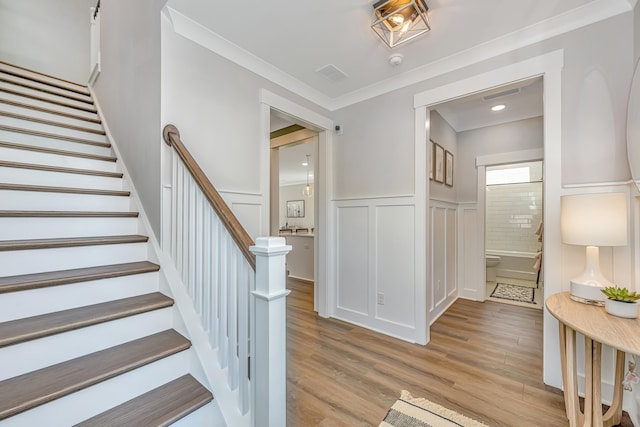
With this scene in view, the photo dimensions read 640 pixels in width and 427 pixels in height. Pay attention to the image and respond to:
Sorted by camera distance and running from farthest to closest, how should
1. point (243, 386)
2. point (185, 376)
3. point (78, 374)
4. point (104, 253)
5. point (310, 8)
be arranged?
1. point (310, 8)
2. point (104, 253)
3. point (185, 376)
4. point (243, 386)
5. point (78, 374)

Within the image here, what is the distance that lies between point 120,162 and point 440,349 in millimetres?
3270

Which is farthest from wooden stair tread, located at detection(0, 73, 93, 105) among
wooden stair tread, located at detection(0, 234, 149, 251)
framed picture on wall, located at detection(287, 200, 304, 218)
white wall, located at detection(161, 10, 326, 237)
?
framed picture on wall, located at detection(287, 200, 304, 218)

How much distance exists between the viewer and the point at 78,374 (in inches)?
43.1

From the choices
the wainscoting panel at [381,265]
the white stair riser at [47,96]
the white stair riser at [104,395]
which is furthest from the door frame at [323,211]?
the white stair riser at [47,96]

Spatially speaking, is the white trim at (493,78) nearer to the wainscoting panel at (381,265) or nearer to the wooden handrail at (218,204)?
the wainscoting panel at (381,265)

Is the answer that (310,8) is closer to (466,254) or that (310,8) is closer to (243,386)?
(243,386)

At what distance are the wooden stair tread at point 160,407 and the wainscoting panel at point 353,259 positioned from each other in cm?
195

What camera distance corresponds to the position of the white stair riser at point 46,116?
228cm

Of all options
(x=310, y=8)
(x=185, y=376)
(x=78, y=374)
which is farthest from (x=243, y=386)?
(x=310, y=8)

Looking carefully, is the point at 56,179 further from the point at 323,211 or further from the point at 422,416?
the point at 422,416

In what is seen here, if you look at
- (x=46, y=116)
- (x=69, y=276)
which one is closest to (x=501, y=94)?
(x=69, y=276)

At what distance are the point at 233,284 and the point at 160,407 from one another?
597 millimetres

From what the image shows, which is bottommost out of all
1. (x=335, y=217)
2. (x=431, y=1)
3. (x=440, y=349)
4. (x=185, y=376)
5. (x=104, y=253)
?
(x=440, y=349)

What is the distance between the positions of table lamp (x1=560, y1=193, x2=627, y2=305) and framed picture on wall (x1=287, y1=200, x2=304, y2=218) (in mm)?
7832
